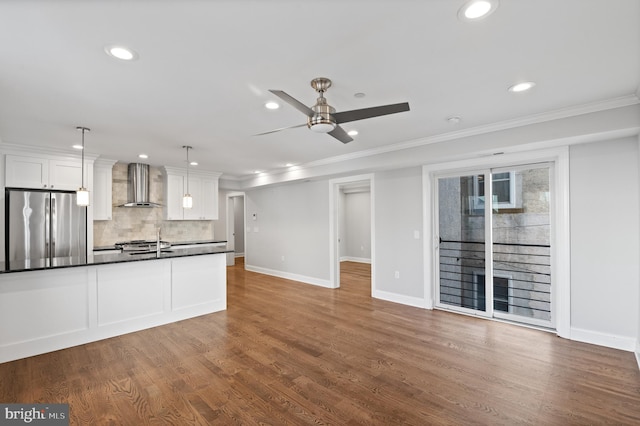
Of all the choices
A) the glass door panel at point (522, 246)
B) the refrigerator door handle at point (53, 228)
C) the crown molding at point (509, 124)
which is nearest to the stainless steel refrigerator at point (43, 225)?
the refrigerator door handle at point (53, 228)

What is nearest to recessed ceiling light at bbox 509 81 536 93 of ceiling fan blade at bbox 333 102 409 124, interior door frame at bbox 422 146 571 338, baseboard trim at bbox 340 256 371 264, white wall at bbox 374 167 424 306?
ceiling fan blade at bbox 333 102 409 124

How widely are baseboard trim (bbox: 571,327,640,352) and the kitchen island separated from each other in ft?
15.6

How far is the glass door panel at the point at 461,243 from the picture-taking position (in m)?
4.39

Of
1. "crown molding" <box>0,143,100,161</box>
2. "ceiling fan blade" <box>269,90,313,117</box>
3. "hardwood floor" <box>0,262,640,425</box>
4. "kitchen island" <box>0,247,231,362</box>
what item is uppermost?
"crown molding" <box>0,143,100,161</box>

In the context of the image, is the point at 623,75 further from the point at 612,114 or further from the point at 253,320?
the point at 253,320

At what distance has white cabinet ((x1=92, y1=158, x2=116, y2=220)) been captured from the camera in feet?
18.4

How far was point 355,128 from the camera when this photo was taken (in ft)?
12.4

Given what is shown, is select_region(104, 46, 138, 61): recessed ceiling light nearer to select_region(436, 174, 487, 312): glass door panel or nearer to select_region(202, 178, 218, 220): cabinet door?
select_region(436, 174, 487, 312): glass door panel

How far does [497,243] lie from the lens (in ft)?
13.9

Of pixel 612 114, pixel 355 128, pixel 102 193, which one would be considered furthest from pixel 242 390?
pixel 102 193

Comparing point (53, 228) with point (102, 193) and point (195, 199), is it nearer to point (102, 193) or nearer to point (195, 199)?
point (102, 193)

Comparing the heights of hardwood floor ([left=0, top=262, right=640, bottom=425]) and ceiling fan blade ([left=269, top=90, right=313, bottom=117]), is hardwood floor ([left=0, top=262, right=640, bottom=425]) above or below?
below

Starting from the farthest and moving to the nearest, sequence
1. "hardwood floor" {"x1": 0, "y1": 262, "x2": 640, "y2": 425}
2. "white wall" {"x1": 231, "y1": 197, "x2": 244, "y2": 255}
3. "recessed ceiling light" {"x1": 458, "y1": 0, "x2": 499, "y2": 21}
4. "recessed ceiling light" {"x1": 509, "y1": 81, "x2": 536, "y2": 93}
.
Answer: "white wall" {"x1": 231, "y1": 197, "x2": 244, "y2": 255} → "recessed ceiling light" {"x1": 509, "y1": 81, "x2": 536, "y2": 93} → "hardwood floor" {"x1": 0, "y1": 262, "x2": 640, "y2": 425} → "recessed ceiling light" {"x1": 458, "y1": 0, "x2": 499, "y2": 21}

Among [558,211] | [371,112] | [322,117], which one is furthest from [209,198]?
[558,211]
